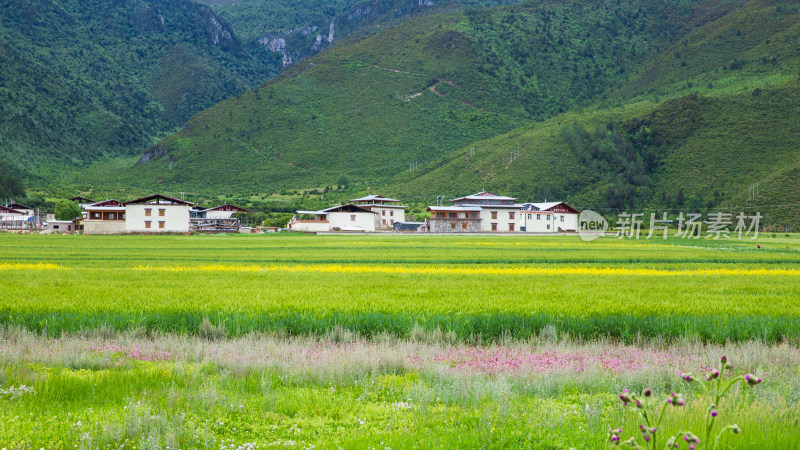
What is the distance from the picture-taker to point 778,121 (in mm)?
115938

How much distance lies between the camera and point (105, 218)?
92.6m

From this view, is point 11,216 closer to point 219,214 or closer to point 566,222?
point 219,214

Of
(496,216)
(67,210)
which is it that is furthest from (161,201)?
(496,216)

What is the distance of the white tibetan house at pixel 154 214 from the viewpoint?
287ft

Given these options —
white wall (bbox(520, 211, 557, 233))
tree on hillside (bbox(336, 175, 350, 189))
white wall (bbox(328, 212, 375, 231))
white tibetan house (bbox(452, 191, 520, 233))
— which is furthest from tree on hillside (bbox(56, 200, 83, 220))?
white wall (bbox(520, 211, 557, 233))

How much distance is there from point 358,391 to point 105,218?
97008 mm

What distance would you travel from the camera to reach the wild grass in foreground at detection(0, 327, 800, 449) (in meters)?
5.99

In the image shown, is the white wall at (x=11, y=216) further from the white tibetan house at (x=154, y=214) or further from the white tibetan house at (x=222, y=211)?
the white tibetan house at (x=154, y=214)

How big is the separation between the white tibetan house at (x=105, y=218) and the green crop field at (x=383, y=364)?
80258 millimetres

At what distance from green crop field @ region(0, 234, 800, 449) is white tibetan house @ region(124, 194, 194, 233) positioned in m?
73.2

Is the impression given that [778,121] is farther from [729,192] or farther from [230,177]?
[230,177]

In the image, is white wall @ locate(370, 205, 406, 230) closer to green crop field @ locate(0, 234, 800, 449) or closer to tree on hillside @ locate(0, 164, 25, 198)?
green crop field @ locate(0, 234, 800, 449)

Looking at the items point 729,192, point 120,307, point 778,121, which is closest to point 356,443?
point 120,307

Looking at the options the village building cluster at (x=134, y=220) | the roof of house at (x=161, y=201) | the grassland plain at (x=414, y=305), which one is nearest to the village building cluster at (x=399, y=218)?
the village building cluster at (x=134, y=220)
